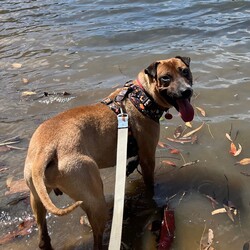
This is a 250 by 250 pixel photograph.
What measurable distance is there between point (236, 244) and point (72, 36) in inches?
293

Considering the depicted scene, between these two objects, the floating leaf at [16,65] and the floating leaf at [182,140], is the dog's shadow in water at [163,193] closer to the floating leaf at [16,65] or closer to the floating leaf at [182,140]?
the floating leaf at [182,140]

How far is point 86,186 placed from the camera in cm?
353

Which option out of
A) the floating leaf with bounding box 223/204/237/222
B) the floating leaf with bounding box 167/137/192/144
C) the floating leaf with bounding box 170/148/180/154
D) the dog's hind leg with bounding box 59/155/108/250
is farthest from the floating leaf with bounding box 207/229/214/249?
the floating leaf with bounding box 167/137/192/144

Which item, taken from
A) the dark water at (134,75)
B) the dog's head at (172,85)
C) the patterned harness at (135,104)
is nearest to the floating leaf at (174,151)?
the dark water at (134,75)

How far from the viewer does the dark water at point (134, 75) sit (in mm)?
4410

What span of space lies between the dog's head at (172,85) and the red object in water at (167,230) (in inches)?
41.1

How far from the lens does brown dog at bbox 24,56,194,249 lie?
3516 mm

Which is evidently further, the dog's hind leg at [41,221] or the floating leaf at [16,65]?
the floating leaf at [16,65]

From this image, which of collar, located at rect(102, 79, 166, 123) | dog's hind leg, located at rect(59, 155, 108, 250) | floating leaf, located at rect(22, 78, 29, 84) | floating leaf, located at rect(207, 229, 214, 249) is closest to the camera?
dog's hind leg, located at rect(59, 155, 108, 250)

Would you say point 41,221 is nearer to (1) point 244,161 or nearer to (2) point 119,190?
(2) point 119,190

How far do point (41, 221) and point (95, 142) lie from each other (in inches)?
36.8

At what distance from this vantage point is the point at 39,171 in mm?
3434

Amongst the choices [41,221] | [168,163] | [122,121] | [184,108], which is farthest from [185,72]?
[41,221]

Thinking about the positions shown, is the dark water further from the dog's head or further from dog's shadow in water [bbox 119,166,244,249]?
the dog's head
